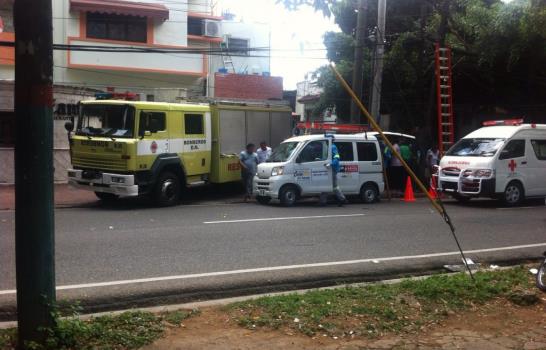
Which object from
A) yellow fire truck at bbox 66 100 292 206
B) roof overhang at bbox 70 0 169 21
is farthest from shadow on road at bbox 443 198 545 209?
roof overhang at bbox 70 0 169 21

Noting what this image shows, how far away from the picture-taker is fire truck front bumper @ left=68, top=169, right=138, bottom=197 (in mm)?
13906

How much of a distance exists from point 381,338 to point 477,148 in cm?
1246

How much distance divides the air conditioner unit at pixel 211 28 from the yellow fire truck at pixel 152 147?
12337 mm

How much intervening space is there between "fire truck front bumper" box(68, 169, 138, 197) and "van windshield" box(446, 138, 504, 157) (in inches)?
356

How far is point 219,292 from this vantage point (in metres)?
6.95

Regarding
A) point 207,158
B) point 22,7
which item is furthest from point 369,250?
point 207,158

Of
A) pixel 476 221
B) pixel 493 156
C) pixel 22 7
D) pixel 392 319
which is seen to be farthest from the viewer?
pixel 493 156

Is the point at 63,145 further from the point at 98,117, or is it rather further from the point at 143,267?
the point at 143,267

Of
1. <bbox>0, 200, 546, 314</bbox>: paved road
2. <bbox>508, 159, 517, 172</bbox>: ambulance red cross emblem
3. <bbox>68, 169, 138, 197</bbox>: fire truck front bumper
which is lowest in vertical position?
<bbox>0, 200, 546, 314</bbox>: paved road

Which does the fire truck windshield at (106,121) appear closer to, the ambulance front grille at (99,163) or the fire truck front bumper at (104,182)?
the ambulance front grille at (99,163)

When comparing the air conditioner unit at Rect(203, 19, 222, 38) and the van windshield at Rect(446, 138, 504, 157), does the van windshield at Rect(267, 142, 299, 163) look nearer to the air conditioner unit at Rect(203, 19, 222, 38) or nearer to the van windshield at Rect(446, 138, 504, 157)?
the van windshield at Rect(446, 138, 504, 157)

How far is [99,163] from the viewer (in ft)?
46.8

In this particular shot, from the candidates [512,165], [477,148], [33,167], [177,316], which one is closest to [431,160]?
[477,148]

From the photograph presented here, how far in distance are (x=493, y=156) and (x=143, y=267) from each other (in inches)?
439
